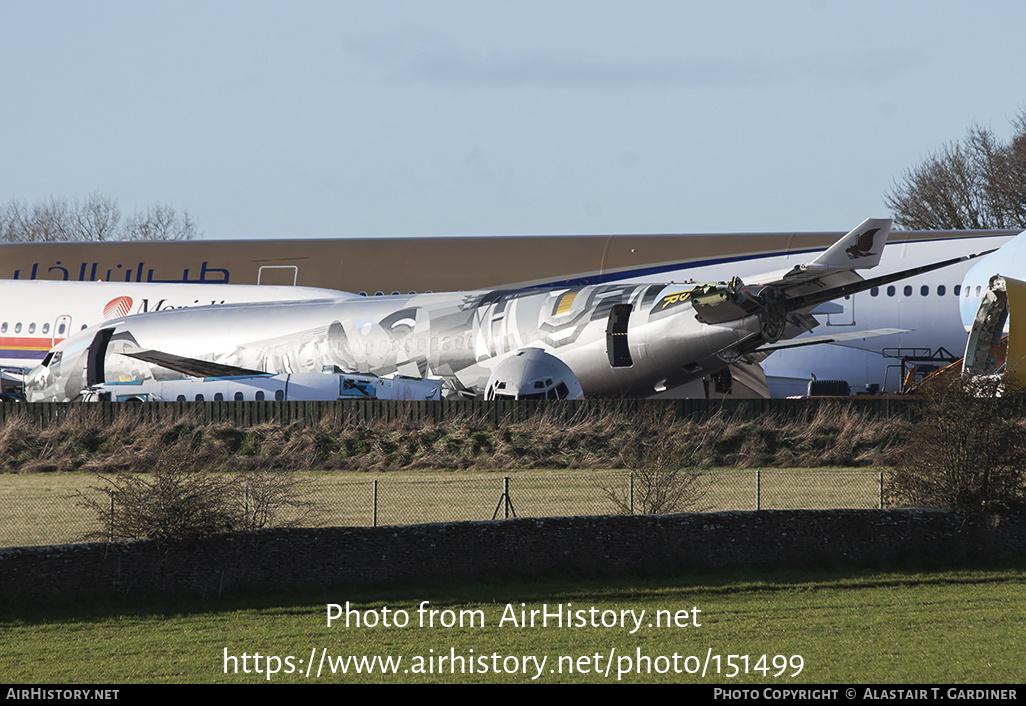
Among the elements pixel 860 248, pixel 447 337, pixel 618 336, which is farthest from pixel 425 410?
pixel 860 248

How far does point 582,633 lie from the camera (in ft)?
43.5

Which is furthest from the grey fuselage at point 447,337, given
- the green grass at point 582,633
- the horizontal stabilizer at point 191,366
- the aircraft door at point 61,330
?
the green grass at point 582,633

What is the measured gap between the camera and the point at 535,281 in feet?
142

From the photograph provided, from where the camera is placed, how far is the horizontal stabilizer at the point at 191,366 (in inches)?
1324

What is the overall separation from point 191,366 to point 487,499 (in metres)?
16.8

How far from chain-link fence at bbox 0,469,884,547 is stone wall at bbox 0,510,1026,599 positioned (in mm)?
775

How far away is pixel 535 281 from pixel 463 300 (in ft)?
36.9

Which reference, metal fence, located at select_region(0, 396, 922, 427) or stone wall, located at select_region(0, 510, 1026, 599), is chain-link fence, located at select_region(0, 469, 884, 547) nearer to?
stone wall, located at select_region(0, 510, 1026, 599)

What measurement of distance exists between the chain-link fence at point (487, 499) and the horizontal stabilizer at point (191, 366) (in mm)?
9798

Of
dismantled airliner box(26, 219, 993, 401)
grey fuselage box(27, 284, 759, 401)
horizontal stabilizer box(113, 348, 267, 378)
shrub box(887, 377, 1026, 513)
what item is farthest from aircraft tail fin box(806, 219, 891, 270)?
horizontal stabilizer box(113, 348, 267, 378)

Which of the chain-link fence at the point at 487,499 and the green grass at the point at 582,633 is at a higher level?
the chain-link fence at the point at 487,499

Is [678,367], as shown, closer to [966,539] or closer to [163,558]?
[966,539]

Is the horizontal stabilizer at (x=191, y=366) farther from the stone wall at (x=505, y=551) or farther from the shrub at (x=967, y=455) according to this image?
the shrub at (x=967, y=455)

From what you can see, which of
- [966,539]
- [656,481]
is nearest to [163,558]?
[656,481]
